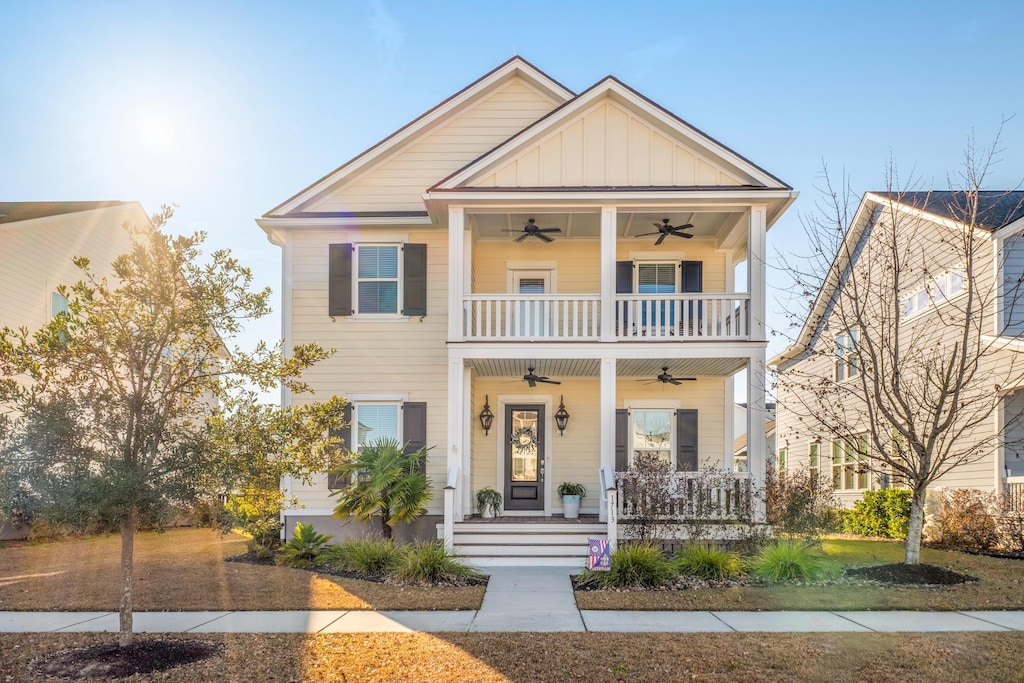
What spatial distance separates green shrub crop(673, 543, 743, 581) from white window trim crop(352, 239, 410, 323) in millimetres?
7004

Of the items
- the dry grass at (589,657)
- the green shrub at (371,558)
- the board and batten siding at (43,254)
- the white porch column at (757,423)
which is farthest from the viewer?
the board and batten siding at (43,254)

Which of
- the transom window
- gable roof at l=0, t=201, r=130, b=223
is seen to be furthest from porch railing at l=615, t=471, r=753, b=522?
gable roof at l=0, t=201, r=130, b=223

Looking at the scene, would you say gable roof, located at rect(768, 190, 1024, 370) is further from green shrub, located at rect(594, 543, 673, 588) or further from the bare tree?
green shrub, located at rect(594, 543, 673, 588)

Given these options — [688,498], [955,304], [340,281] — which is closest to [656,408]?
[688,498]

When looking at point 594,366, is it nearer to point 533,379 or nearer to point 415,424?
point 533,379

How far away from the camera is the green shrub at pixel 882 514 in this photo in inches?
644

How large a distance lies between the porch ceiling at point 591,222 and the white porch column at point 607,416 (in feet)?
9.26

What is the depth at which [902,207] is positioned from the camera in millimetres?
16047

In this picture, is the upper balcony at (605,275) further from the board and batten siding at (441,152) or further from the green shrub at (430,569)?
the green shrub at (430,569)

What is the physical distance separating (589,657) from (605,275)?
24.8 feet

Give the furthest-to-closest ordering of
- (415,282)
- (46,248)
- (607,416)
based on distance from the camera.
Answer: (46,248), (415,282), (607,416)

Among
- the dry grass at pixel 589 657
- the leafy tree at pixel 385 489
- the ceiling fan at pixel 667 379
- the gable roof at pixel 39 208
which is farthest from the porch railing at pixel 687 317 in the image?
the gable roof at pixel 39 208

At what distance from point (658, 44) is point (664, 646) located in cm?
846

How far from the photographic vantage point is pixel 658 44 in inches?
444
